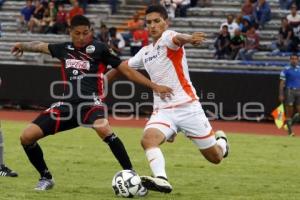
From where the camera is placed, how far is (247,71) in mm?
28016

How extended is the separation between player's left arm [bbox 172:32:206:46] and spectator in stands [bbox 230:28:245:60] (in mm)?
18686

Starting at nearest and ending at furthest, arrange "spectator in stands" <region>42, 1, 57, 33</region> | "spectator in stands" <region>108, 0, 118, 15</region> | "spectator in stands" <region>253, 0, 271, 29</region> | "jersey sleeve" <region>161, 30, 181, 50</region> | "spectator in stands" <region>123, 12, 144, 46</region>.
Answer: "jersey sleeve" <region>161, 30, 181, 50</region> < "spectator in stands" <region>253, 0, 271, 29</region> < "spectator in stands" <region>123, 12, 144, 46</region> < "spectator in stands" <region>42, 1, 57, 33</region> < "spectator in stands" <region>108, 0, 118, 15</region>

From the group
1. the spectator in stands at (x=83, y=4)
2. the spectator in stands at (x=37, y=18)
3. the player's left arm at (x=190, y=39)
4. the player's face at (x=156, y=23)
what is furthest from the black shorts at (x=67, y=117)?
the spectator in stands at (x=83, y=4)

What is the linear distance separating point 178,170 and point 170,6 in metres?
19.7

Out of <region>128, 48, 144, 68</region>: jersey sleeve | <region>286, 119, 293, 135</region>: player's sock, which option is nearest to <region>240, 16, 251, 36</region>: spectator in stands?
<region>286, 119, 293, 135</region>: player's sock

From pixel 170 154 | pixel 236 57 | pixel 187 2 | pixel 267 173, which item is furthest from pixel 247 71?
pixel 267 173

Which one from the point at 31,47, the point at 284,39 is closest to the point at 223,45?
the point at 284,39

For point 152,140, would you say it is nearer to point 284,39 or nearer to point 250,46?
point 284,39

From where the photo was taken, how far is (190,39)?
33.5 ft

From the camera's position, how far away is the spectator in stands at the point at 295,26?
28.8 metres

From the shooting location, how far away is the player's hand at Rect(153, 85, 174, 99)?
10.7 meters

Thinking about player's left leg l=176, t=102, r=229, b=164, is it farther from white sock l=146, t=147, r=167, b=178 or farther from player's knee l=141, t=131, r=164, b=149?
white sock l=146, t=147, r=167, b=178

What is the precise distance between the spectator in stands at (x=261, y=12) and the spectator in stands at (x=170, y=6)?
3393 millimetres

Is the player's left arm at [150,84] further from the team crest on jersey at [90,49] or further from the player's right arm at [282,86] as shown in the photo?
the player's right arm at [282,86]
